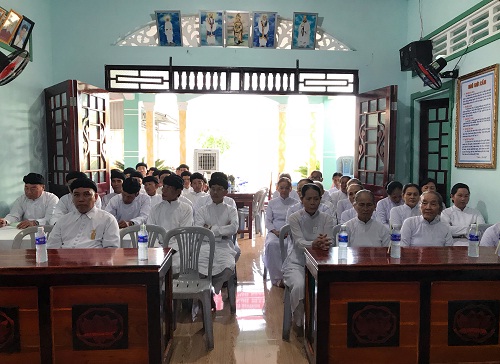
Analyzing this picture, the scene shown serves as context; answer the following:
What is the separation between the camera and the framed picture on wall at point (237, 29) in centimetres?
596

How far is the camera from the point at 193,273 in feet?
11.2

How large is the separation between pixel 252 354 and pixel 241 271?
7.13ft

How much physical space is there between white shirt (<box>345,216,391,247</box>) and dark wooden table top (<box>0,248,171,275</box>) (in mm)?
1506

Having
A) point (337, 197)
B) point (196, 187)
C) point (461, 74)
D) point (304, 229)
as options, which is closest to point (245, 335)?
point (304, 229)

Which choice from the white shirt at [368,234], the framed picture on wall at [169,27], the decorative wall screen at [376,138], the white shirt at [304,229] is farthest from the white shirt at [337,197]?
the framed picture on wall at [169,27]

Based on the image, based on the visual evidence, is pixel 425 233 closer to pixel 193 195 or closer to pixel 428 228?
pixel 428 228

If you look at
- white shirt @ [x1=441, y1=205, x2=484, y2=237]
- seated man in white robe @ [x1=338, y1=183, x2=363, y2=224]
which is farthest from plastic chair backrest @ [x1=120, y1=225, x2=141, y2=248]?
white shirt @ [x1=441, y1=205, x2=484, y2=237]

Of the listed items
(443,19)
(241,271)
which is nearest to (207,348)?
(241,271)

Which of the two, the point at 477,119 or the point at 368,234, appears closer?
the point at 368,234

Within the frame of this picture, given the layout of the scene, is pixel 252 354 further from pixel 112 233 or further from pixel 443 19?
pixel 443 19

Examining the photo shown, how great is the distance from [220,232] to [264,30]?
3420 mm

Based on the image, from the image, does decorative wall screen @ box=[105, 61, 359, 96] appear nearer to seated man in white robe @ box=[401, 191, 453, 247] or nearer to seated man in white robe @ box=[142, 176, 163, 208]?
seated man in white robe @ box=[142, 176, 163, 208]

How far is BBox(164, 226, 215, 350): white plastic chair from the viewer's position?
3062 millimetres

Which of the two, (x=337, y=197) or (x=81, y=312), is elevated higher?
(x=337, y=197)
